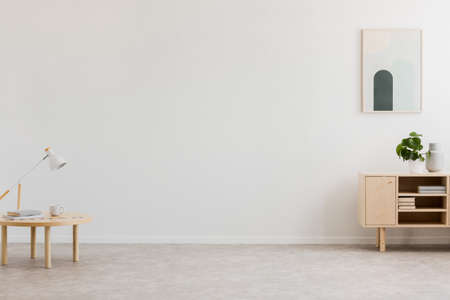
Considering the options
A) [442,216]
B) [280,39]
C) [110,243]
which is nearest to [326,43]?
[280,39]

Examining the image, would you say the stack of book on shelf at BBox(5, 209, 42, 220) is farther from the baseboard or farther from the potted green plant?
the potted green plant

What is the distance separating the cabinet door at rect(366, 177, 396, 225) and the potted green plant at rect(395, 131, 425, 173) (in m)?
0.27

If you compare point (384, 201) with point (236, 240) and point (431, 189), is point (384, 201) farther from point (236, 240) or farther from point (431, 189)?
point (236, 240)

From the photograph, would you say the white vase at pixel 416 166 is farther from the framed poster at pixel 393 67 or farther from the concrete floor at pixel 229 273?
the concrete floor at pixel 229 273

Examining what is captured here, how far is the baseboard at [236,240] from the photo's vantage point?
591 cm

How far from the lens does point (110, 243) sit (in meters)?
5.93

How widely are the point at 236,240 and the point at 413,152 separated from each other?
198 centimetres

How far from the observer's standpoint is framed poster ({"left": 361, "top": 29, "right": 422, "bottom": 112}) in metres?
5.89

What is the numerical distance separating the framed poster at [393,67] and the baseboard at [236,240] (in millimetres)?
1348

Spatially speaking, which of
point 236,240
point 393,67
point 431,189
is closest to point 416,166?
point 431,189

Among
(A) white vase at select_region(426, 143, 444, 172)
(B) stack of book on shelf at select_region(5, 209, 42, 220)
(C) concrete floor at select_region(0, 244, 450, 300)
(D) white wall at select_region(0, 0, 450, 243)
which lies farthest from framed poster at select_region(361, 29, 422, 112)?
(B) stack of book on shelf at select_region(5, 209, 42, 220)

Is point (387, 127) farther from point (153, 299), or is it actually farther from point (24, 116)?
point (24, 116)

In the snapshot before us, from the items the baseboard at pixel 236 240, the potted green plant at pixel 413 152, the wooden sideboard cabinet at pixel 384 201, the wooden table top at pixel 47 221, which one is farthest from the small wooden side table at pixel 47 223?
the potted green plant at pixel 413 152

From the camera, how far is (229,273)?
178 inches
